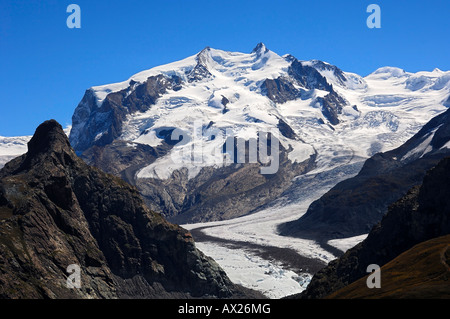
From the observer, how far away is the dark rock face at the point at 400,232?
368 feet

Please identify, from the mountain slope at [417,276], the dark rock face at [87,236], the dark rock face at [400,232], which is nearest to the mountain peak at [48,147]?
the dark rock face at [87,236]

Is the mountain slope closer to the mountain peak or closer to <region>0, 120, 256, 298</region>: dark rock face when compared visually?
<region>0, 120, 256, 298</region>: dark rock face

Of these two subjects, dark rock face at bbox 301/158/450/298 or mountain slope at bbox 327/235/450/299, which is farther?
dark rock face at bbox 301/158/450/298

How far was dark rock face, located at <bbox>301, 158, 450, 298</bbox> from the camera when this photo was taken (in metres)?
112

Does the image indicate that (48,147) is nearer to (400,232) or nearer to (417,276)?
(400,232)

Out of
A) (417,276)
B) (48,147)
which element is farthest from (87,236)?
(417,276)

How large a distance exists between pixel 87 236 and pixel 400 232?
230 feet

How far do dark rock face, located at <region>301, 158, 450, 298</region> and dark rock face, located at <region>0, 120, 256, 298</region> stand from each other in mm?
40166

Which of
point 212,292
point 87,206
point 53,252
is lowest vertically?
point 212,292

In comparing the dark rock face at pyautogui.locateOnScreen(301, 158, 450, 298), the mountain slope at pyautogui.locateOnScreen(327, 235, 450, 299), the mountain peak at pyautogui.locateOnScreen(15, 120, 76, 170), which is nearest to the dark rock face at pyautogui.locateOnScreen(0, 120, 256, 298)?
the mountain peak at pyautogui.locateOnScreen(15, 120, 76, 170)
